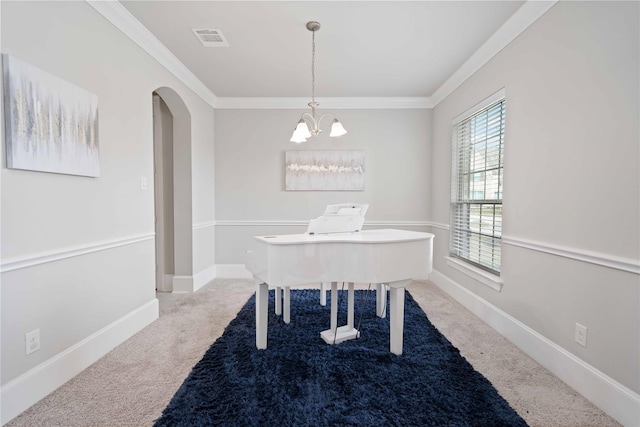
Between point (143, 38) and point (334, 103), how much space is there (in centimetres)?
243

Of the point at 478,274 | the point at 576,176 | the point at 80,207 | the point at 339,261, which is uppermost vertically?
the point at 576,176

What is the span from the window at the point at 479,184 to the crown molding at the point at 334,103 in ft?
2.96

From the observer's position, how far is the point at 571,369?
1.87 m

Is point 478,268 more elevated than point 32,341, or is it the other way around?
point 478,268

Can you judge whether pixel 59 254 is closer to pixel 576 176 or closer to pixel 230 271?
pixel 230 271

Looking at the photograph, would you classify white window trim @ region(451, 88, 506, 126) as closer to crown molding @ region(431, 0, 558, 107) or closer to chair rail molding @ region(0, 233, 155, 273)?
crown molding @ region(431, 0, 558, 107)

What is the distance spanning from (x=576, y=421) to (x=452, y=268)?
2.14 meters

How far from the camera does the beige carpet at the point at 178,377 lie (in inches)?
62.8

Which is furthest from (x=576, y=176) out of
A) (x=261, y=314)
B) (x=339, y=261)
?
(x=261, y=314)

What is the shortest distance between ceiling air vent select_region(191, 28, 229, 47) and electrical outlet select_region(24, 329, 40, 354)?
246 cm

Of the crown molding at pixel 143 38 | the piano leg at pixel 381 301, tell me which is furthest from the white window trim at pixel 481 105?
the crown molding at pixel 143 38

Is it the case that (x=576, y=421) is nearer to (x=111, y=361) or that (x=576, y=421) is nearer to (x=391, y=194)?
(x=111, y=361)

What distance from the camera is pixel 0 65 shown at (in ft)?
4.97

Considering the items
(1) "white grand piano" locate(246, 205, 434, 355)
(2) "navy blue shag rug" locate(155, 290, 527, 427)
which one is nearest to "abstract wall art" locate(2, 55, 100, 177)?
(1) "white grand piano" locate(246, 205, 434, 355)
